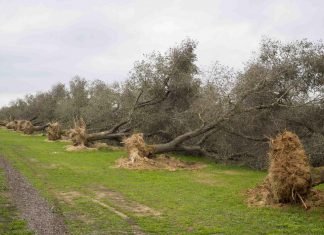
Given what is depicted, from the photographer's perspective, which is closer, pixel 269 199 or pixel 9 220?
pixel 9 220

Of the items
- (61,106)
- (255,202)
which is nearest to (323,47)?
(255,202)

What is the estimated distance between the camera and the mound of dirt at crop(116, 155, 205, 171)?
2312 centimetres

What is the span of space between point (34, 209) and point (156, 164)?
11.8 metres

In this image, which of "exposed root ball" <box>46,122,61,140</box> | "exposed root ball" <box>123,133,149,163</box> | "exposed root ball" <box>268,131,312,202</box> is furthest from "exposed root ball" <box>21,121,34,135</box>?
"exposed root ball" <box>268,131,312,202</box>

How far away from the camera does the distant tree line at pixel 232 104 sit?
23.4 m

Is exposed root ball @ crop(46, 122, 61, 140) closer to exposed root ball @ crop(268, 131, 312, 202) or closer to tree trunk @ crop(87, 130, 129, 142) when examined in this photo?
tree trunk @ crop(87, 130, 129, 142)

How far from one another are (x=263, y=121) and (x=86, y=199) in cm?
1364

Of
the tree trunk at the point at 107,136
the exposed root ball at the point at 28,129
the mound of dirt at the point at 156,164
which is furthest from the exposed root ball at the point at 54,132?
the mound of dirt at the point at 156,164

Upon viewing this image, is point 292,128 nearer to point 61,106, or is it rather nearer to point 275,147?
point 275,147

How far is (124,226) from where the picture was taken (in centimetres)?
1097

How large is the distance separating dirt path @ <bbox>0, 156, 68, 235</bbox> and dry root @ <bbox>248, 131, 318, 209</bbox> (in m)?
6.32

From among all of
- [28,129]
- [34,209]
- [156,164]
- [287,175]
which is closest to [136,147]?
[156,164]

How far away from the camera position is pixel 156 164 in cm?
2394

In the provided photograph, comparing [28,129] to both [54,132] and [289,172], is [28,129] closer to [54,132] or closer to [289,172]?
[54,132]
